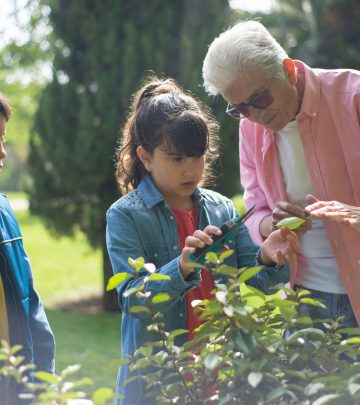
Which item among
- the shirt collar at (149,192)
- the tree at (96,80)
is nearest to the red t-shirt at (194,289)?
the shirt collar at (149,192)

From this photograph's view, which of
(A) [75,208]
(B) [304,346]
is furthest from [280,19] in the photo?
(B) [304,346]

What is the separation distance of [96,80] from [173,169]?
5.62 meters

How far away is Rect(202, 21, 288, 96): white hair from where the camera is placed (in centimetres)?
277

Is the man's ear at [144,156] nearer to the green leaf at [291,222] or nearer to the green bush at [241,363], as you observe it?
the green leaf at [291,222]

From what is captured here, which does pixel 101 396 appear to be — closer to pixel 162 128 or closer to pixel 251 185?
pixel 162 128

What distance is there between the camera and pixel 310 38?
1449cm

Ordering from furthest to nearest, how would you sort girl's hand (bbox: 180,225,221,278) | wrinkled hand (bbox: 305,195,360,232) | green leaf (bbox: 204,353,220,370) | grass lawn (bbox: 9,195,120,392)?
1. grass lawn (bbox: 9,195,120,392)
2. wrinkled hand (bbox: 305,195,360,232)
3. girl's hand (bbox: 180,225,221,278)
4. green leaf (bbox: 204,353,220,370)

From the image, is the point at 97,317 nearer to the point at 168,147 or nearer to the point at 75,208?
the point at 75,208

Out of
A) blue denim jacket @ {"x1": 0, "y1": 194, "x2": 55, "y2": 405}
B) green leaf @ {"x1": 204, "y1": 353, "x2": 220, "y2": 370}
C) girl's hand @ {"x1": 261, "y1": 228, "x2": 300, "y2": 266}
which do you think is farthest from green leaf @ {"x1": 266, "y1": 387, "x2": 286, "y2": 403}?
blue denim jacket @ {"x1": 0, "y1": 194, "x2": 55, "y2": 405}

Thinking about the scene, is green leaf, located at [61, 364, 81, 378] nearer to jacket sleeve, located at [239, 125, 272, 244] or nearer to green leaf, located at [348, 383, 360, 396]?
green leaf, located at [348, 383, 360, 396]

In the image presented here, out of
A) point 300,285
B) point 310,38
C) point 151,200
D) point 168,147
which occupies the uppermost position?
point 310,38

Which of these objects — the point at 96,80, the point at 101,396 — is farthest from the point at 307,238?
the point at 96,80

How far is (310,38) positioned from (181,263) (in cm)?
1280

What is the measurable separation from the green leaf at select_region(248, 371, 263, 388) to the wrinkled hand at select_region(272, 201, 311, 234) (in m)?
0.96
